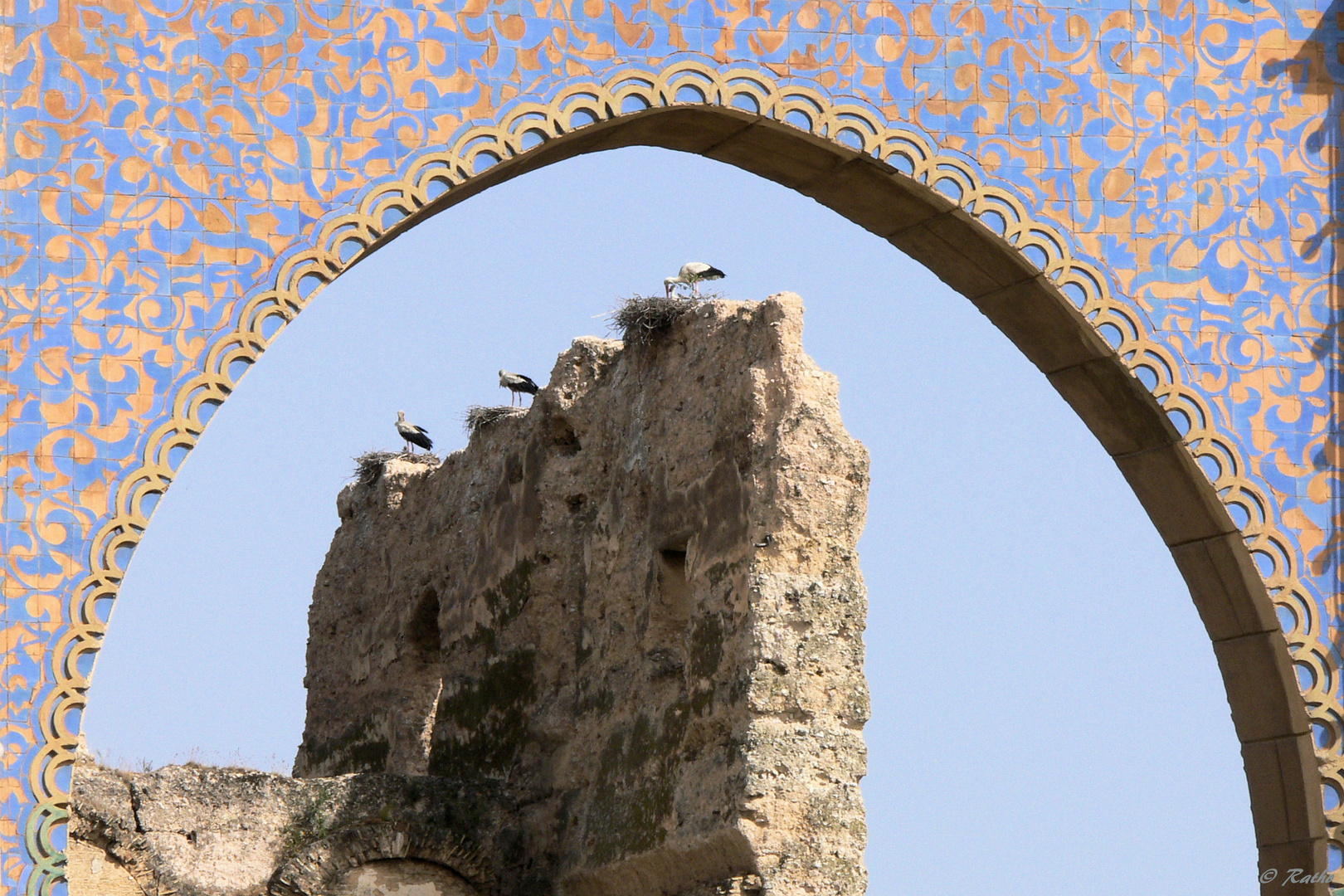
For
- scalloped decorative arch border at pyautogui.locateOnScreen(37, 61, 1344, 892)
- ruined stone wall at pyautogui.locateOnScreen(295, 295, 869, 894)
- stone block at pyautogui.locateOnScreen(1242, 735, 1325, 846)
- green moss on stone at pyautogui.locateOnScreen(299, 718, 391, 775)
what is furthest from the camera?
green moss on stone at pyautogui.locateOnScreen(299, 718, 391, 775)

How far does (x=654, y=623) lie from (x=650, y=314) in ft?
4.22

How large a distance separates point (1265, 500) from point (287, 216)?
10.4ft

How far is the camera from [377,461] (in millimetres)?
13344

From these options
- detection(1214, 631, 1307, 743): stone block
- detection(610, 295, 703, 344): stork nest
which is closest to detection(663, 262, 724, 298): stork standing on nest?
detection(610, 295, 703, 344): stork nest

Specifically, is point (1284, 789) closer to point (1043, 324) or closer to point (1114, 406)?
point (1114, 406)

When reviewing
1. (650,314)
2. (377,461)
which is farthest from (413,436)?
(650,314)

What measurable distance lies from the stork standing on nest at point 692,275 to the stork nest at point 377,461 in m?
3.46

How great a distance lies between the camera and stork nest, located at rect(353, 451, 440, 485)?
13328 mm

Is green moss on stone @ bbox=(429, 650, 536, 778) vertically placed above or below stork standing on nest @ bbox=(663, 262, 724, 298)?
below

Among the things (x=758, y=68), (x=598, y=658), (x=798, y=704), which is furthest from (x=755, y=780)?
(x=758, y=68)

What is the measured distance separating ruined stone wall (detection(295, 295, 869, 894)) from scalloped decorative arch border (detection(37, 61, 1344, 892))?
1242 mm

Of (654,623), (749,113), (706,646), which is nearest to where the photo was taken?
(749,113)

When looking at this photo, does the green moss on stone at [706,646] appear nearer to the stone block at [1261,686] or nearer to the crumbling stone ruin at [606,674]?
the crumbling stone ruin at [606,674]

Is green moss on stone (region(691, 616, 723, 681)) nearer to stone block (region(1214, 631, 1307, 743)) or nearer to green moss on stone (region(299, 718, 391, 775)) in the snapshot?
stone block (region(1214, 631, 1307, 743))
